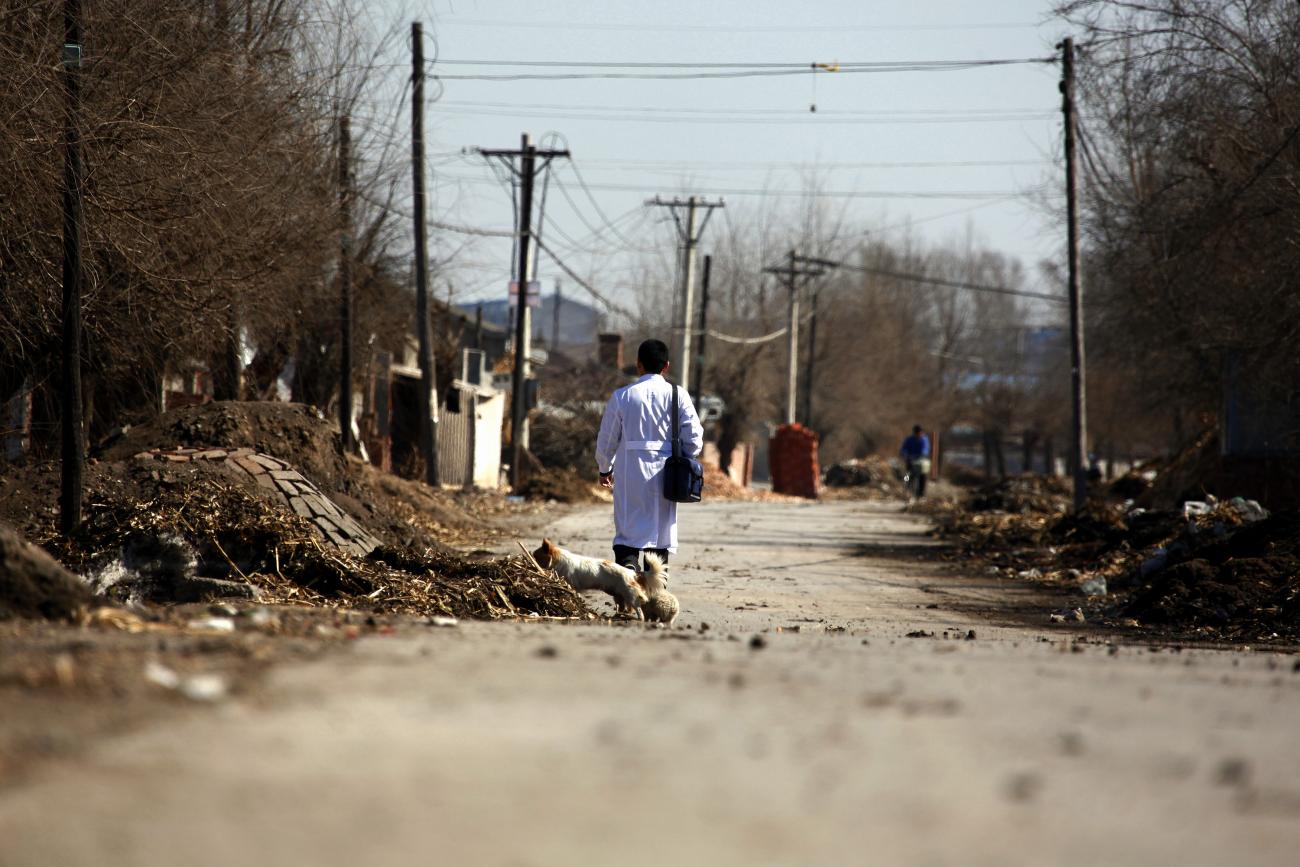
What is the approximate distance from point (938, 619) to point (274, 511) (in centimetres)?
521

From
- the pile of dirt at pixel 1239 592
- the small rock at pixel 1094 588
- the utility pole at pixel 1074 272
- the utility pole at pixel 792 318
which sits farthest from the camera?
the utility pole at pixel 792 318

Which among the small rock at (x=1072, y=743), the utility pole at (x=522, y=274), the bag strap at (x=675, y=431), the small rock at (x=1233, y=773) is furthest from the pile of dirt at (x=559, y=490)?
the small rock at (x=1233, y=773)

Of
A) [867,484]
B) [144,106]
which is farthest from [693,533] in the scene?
[867,484]

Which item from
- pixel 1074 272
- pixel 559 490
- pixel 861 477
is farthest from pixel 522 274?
pixel 861 477

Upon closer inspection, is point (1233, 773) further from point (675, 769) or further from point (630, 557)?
point (630, 557)

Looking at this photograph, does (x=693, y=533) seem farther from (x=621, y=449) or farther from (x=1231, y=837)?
(x=1231, y=837)

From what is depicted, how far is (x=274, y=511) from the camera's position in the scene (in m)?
10.5

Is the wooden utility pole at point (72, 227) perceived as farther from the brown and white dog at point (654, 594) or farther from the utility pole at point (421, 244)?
the utility pole at point (421, 244)

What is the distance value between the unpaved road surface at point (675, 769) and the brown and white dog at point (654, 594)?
362 cm

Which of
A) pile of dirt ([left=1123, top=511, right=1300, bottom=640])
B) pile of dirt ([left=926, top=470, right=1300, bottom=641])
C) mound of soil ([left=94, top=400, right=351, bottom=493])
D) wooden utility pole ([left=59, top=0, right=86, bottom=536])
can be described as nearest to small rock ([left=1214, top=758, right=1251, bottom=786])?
pile of dirt ([left=926, top=470, right=1300, bottom=641])

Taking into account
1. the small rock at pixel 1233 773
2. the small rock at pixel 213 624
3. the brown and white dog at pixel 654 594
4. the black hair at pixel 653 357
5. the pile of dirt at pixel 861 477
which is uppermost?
the black hair at pixel 653 357

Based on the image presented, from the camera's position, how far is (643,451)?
29.9 ft

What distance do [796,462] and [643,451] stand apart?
3972cm

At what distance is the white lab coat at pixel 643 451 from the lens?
9.07 meters
